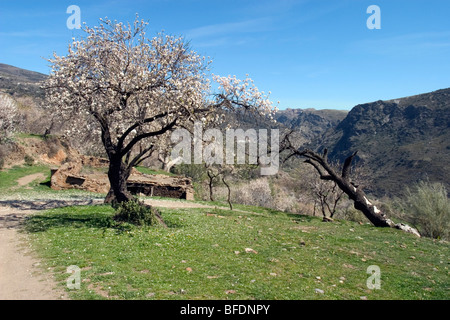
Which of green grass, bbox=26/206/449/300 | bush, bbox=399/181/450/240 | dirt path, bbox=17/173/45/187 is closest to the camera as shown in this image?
green grass, bbox=26/206/449/300

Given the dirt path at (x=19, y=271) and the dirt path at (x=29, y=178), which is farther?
the dirt path at (x=29, y=178)

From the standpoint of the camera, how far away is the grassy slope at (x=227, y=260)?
23.0ft

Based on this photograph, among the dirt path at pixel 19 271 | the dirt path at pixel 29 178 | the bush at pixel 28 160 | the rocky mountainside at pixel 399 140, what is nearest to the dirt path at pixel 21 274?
the dirt path at pixel 19 271

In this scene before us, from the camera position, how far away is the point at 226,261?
8.97m

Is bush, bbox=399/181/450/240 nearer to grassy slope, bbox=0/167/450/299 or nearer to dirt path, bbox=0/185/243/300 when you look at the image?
grassy slope, bbox=0/167/450/299

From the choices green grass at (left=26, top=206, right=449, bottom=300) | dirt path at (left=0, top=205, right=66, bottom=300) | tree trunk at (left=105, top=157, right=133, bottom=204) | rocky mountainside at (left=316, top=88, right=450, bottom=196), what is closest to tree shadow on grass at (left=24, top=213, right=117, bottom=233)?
green grass at (left=26, top=206, right=449, bottom=300)

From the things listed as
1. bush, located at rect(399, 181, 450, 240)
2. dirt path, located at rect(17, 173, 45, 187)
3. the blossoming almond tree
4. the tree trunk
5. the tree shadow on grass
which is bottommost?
bush, located at rect(399, 181, 450, 240)

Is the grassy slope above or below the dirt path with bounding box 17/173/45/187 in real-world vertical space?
below

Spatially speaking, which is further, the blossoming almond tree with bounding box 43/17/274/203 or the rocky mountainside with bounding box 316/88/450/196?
the rocky mountainside with bounding box 316/88/450/196

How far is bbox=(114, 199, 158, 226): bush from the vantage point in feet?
42.8

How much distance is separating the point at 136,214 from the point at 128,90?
15.5 feet

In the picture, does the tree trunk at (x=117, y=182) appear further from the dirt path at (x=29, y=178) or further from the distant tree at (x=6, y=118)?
the distant tree at (x=6, y=118)

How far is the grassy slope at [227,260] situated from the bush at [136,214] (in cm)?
56

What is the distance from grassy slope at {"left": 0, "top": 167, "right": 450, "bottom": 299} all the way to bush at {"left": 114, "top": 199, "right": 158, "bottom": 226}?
1.83 feet
